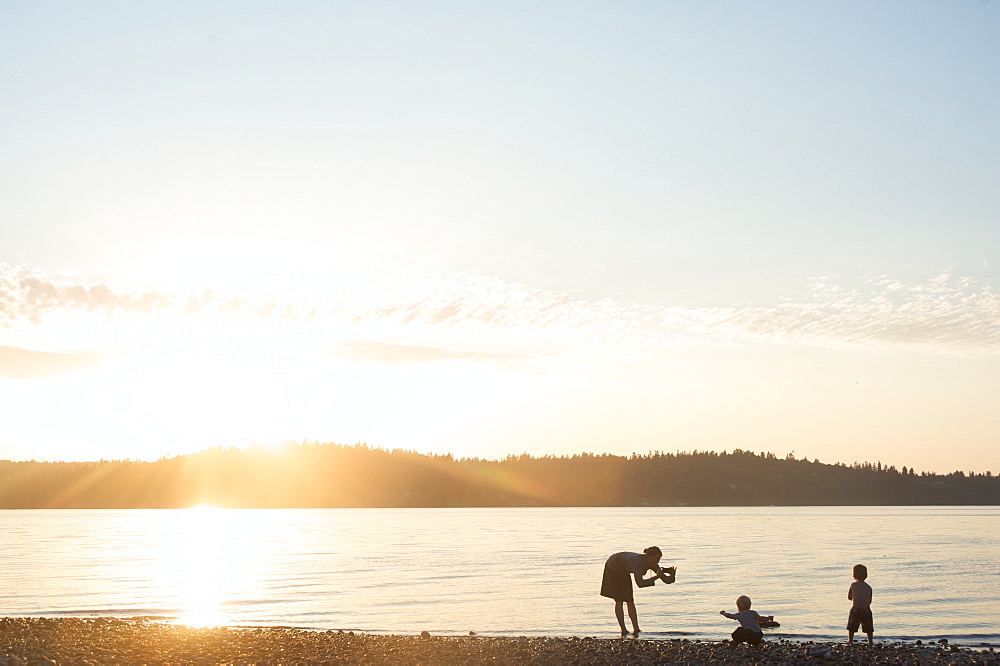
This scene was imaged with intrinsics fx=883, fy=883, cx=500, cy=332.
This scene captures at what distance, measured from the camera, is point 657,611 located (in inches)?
1278

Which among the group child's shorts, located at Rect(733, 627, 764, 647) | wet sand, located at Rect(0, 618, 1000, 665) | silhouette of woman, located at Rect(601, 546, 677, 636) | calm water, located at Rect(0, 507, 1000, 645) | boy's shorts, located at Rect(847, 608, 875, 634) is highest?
silhouette of woman, located at Rect(601, 546, 677, 636)

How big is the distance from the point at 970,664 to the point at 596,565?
3580 centimetres

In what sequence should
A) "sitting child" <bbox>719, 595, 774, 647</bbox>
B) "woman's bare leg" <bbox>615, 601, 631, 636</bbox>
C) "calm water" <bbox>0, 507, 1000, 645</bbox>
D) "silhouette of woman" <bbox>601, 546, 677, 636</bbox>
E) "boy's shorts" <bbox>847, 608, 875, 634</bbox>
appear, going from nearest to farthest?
"sitting child" <bbox>719, 595, 774, 647</bbox> < "silhouette of woman" <bbox>601, 546, 677, 636</bbox> < "boy's shorts" <bbox>847, 608, 875, 634</bbox> < "woman's bare leg" <bbox>615, 601, 631, 636</bbox> < "calm water" <bbox>0, 507, 1000, 645</bbox>

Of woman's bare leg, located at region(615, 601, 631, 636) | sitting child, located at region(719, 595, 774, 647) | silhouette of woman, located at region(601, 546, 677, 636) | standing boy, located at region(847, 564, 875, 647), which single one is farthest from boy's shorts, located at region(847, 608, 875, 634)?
woman's bare leg, located at region(615, 601, 631, 636)

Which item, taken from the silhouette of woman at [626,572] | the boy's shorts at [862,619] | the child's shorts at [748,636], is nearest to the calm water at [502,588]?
the silhouette of woman at [626,572]

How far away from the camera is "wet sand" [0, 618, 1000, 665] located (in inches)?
795

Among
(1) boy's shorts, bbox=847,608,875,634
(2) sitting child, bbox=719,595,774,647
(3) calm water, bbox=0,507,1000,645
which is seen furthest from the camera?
(3) calm water, bbox=0,507,1000,645

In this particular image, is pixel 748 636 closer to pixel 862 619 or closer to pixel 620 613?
pixel 862 619

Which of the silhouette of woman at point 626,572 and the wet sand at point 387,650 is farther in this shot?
the silhouette of woman at point 626,572

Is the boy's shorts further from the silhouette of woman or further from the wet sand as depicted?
the silhouette of woman

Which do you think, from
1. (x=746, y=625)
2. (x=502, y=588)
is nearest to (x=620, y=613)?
(x=746, y=625)

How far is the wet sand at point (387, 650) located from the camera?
20.2 m

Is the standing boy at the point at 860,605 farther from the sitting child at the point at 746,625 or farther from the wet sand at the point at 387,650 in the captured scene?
the sitting child at the point at 746,625

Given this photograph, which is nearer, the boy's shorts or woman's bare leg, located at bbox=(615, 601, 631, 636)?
the boy's shorts
